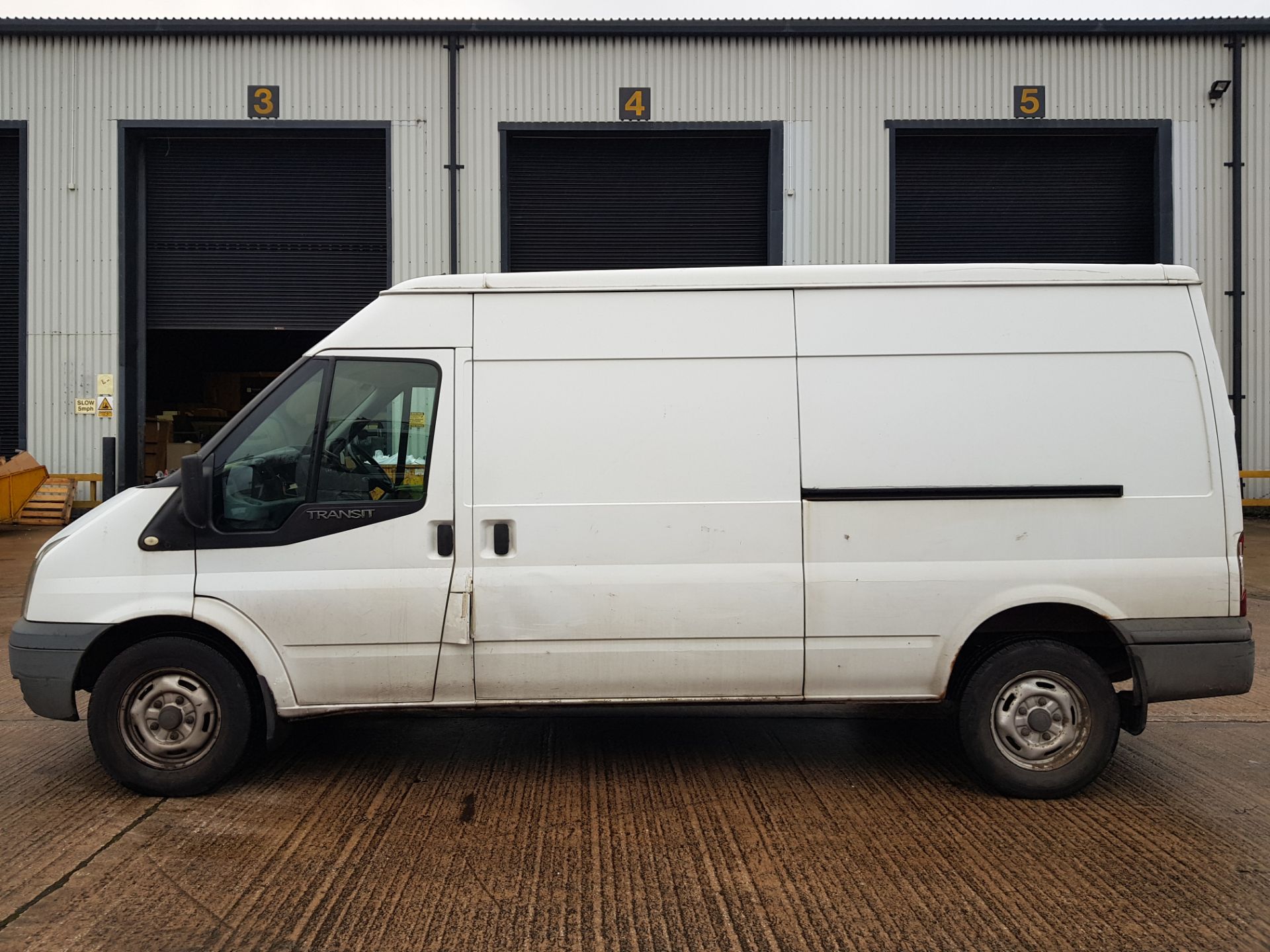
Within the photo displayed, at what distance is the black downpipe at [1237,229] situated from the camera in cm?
1644

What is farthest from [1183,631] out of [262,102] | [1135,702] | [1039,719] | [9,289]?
[9,289]

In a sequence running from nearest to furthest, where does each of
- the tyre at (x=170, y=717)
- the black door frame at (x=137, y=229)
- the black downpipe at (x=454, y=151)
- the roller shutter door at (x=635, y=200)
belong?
the tyre at (x=170, y=717), the black downpipe at (x=454, y=151), the black door frame at (x=137, y=229), the roller shutter door at (x=635, y=200)

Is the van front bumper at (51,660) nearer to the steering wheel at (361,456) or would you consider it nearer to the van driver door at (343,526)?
the van driver door at (343,526)

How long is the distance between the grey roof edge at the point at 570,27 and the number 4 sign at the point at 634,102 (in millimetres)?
897

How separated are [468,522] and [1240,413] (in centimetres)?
1684

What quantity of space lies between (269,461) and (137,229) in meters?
14.9

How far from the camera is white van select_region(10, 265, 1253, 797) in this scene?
13.9 feet

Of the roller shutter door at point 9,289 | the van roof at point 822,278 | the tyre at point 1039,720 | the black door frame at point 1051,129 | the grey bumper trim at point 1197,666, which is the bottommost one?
the tyre at point 1039,720

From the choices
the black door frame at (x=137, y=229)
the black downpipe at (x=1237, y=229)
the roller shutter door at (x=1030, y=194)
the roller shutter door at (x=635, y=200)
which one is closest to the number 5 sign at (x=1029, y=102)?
the roller shutter door at (x=1030, y=194)

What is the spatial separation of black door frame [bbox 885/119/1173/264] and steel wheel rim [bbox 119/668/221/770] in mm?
14277

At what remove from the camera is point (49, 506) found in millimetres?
15891

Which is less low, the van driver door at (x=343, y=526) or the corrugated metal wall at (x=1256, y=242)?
the corrugated metal wall at (x=1256, y=242)

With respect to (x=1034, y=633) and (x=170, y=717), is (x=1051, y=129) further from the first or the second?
(x=170, y=717)

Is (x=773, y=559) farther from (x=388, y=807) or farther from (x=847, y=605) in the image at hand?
(x=388, y=807)
